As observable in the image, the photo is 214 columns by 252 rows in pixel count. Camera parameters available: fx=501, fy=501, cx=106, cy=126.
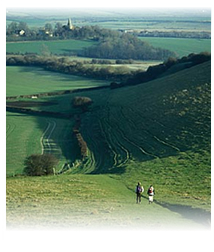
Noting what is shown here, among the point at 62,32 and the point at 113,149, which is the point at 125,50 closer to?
the point at 62,32

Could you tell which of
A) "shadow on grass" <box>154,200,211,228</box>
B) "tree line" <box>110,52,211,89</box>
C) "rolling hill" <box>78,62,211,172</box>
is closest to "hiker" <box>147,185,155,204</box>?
"shadow on grass" <box>154,200,211,228</box>

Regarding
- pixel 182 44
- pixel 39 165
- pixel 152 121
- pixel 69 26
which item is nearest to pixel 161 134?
pixel 152 121

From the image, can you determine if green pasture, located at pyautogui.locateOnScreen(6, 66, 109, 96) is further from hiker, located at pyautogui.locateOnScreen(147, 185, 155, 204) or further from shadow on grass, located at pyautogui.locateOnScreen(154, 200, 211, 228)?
shadow on grass, located at pyautogui.locateOnScreen(154, 200, 211, 228)

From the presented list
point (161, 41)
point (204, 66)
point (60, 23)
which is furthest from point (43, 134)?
point (60, 23)

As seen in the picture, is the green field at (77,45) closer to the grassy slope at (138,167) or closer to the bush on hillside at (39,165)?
the grassy slope at (138,167)

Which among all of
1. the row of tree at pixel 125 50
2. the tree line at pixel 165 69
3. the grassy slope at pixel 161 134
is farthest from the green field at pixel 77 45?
the grassy slope at pixel 161 134

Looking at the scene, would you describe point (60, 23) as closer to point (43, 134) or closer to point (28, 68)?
point (28, 68)

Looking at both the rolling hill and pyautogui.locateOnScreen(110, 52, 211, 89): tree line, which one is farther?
pyautogui.locateOnScreen(110, 52, 211, 89): tree line
